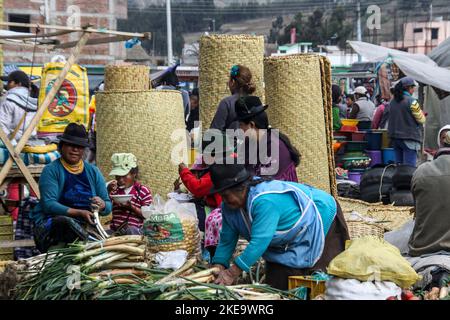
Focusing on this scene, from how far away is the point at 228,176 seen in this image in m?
5.24

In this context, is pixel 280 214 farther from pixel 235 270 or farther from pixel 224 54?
pixel 224 54

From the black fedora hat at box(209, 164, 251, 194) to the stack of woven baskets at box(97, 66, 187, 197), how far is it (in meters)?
3.57

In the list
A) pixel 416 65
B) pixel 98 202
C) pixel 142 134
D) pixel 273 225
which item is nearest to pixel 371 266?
pixel 273 225

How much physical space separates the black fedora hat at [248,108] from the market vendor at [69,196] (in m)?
1.24

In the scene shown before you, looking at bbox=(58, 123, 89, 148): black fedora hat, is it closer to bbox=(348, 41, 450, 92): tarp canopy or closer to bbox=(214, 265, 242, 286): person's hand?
bbox=(214, 265, 242, 286): person's hand

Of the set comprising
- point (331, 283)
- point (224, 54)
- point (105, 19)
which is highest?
point (105, 19)

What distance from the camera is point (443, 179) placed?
6.48 meters

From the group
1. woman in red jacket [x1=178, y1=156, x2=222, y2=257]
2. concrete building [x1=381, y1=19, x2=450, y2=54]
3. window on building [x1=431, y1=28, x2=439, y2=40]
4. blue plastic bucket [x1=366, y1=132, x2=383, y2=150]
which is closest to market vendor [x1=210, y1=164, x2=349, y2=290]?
woman in red jacket [x1=178, y1=156, x2=222, y2=257]

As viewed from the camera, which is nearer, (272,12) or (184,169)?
(184,169)

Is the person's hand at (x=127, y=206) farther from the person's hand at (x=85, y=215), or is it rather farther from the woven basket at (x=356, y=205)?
the woven basket at (x=356, y=205)

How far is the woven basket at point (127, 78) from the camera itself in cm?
1095

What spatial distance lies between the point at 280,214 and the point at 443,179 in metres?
1.75

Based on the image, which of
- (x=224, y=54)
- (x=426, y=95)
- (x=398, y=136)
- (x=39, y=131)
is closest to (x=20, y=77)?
(x=39, y=131)

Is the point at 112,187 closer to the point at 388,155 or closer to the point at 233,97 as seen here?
the point at 233,97
